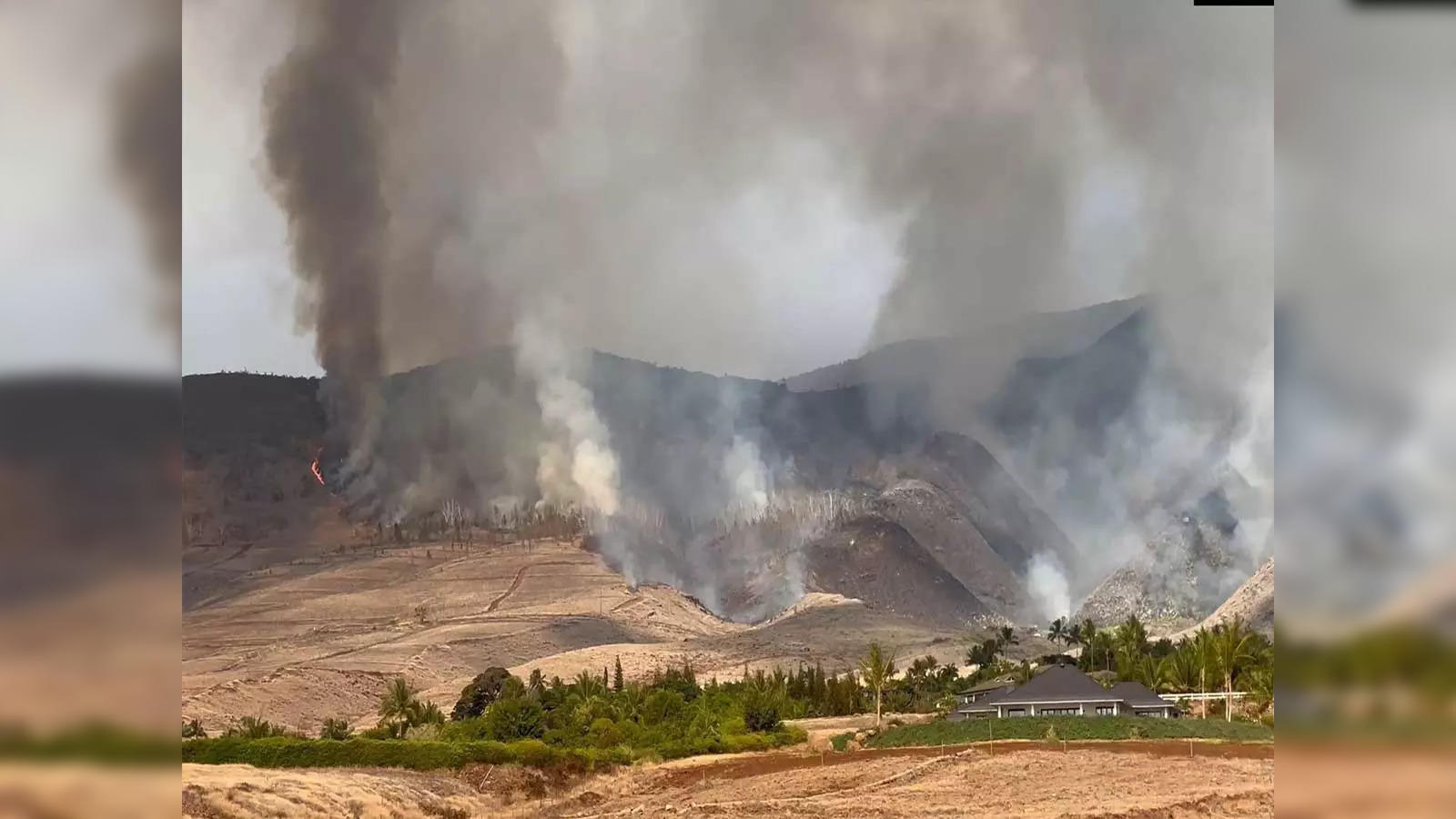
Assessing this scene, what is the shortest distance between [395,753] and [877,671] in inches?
587

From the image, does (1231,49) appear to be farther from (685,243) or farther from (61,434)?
(61,434)

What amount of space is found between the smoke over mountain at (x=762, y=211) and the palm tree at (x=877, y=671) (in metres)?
8.89

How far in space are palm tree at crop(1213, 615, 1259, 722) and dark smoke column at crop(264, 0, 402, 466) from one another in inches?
1226

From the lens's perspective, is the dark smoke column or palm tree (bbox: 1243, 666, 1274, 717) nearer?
palm tree (bbox: 1243, 666, 1274, 717)

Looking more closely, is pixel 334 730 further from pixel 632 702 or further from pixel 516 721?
pixel 632 702

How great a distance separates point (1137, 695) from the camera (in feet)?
118

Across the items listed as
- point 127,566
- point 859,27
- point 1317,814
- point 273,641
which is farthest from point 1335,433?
point 273,641

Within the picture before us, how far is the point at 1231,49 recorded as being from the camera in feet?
144

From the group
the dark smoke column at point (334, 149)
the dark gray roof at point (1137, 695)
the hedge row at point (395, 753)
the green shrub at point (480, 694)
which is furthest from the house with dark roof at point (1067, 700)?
the dark smoke column at point (334, 149)

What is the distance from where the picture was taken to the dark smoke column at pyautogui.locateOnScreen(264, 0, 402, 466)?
43.2 m

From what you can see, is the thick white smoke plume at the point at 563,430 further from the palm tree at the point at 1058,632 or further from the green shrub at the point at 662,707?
the palm tree at the point at 1058,632

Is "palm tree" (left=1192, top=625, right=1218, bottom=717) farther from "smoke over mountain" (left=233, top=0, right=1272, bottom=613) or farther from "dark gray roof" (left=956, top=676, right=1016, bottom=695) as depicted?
"smoke over mountain" (left=233, top=0, right=1272, bottom=613)

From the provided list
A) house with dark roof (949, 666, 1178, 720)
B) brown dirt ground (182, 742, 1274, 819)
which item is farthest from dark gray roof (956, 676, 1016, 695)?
brown dirt ground (182, 742, 1274, 819)

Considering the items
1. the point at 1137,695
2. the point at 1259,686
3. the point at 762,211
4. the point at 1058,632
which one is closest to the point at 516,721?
the point at 1137,695
